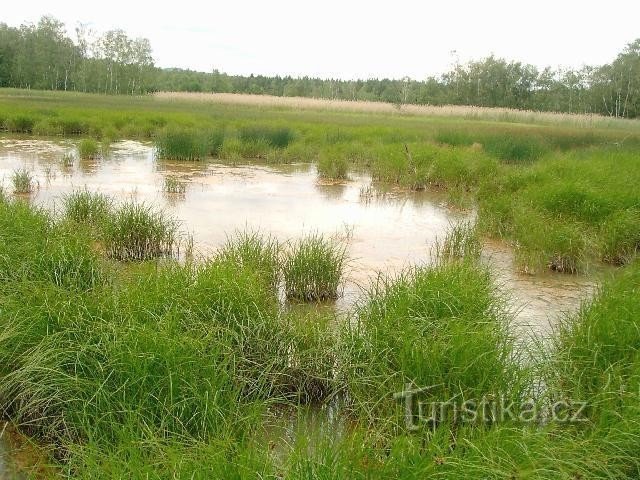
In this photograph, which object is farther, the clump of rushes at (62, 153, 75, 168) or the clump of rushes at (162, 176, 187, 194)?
the clump of rushes at (62, 153, 75, 168)

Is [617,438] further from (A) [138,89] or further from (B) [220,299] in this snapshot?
(A) [138,89]

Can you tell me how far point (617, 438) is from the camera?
2418 mm

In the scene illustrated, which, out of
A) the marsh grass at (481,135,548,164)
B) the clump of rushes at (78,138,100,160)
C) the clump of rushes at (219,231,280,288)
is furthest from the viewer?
the marsh grass at (481,135,548,164)

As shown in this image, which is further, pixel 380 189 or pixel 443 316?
pixel 380 189

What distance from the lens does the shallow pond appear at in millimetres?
5773

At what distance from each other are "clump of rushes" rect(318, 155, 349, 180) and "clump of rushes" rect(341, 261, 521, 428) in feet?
27.5

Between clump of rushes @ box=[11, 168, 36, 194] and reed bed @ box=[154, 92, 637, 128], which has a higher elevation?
reed bed @ box=[154, 92, 637, 128]

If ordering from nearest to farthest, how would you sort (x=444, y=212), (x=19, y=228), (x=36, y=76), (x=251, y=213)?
1. (x=19, y=228)
2. (x=251, y=213)
3. (x=444, y=212)
4. (x=36, y=76)

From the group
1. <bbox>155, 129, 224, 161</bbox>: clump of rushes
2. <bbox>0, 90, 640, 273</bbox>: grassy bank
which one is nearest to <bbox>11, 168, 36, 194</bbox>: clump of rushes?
<bbox>0, 90, 640, 273</bbox>: grassy bank

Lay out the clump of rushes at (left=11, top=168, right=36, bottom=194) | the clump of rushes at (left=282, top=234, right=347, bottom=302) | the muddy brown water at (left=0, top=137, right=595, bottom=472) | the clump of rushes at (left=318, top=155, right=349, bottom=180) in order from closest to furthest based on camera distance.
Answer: the clump of rushes at (left=282, top=234, right=347, bottom=302), the muddy brown water at (left=0, top=137, right=595, bottom=472), the clump of rushes at (left=11, top=168, right=36, bottom=194), the clump of rushes at (left=318, top=155, right=349, bottom=180)

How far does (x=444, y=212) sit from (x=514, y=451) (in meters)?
7.33

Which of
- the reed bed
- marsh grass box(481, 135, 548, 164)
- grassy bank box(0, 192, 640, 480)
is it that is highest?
the reed bed

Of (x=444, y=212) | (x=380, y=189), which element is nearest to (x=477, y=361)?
(x=444, y=212)

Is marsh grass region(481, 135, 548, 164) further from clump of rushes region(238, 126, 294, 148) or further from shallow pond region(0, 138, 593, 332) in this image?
clump of rushes region(238, 126, 294, 148)
